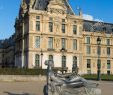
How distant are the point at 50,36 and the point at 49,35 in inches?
13.2

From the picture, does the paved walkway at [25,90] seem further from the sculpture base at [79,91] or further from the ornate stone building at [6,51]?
the ornate stone building at [6,51]

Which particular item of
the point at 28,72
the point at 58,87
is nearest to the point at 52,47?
the point at 28,72

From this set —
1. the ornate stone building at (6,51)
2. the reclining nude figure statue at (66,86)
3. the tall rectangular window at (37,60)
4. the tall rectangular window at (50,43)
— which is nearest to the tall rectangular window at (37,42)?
the tall rectangular window at (37,60)

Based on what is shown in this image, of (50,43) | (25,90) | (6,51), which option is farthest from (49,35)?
(25,90)

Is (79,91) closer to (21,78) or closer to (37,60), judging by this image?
(21,78)

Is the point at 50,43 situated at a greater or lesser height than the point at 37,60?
greater

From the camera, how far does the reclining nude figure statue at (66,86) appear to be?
18.5 metres

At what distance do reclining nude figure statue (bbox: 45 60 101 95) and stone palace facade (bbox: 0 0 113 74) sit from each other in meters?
59.4

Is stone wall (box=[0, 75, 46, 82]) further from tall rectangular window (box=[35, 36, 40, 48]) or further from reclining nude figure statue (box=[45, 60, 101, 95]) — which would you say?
tall rectangular window (box=[35, 36, 40, 48])

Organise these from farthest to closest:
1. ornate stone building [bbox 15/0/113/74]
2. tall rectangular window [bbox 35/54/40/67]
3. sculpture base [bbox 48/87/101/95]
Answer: ornate stone building [bbox 15/0/113/74] < tall rectangular window [bbox 35/54/40/67] < sculpture base [bbox 48/87/101/95]

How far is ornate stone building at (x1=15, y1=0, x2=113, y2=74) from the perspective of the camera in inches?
3216

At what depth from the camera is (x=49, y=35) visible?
83562mm

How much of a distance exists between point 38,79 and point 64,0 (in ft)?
139

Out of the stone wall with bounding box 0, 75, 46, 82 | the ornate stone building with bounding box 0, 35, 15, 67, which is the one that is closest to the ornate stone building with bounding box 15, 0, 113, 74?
the ornate stone building with bounding box 0, 35, 15, 67
